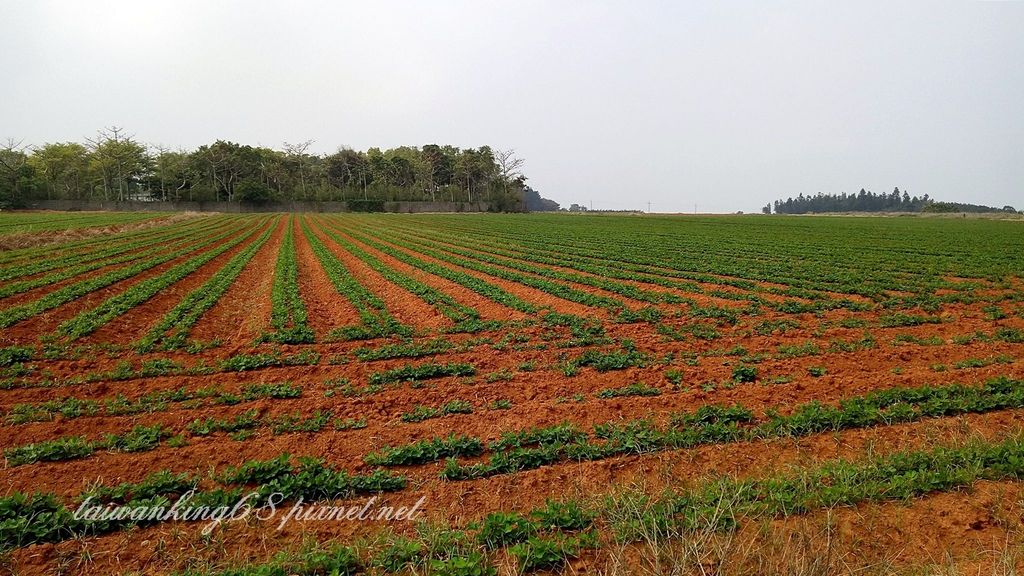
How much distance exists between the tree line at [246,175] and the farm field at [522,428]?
88.6m

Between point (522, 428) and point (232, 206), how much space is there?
319 feet

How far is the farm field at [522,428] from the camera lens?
3.61m

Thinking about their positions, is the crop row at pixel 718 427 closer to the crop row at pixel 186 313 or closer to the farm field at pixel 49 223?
the crop row at pixel 186 313

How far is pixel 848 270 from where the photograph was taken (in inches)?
733

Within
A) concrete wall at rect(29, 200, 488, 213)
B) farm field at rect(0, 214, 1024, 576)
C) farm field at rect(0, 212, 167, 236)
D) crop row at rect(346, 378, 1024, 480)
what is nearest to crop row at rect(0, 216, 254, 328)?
farm field at rect(0, 214, 1024, 576)

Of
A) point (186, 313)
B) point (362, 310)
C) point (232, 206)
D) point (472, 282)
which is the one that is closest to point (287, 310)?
point (362, 310)

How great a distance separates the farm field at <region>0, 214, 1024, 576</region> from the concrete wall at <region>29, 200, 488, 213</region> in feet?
275

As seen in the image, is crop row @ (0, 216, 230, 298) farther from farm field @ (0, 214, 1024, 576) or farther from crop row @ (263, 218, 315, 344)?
crop row @ (263, 218, 315, 344)

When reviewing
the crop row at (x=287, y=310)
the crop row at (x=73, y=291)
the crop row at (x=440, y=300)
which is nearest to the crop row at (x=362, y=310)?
the crop row at (x=287, y=310)

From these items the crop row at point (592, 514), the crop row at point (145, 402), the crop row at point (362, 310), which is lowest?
the crop row at point (145, 402)

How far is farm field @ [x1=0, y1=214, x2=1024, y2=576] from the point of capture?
11.8ft

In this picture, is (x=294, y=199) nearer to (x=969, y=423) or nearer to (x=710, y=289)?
(x=710, y=289)

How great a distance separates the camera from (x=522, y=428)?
5793 mm

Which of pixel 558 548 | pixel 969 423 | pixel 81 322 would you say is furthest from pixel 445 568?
pixel 81 322
